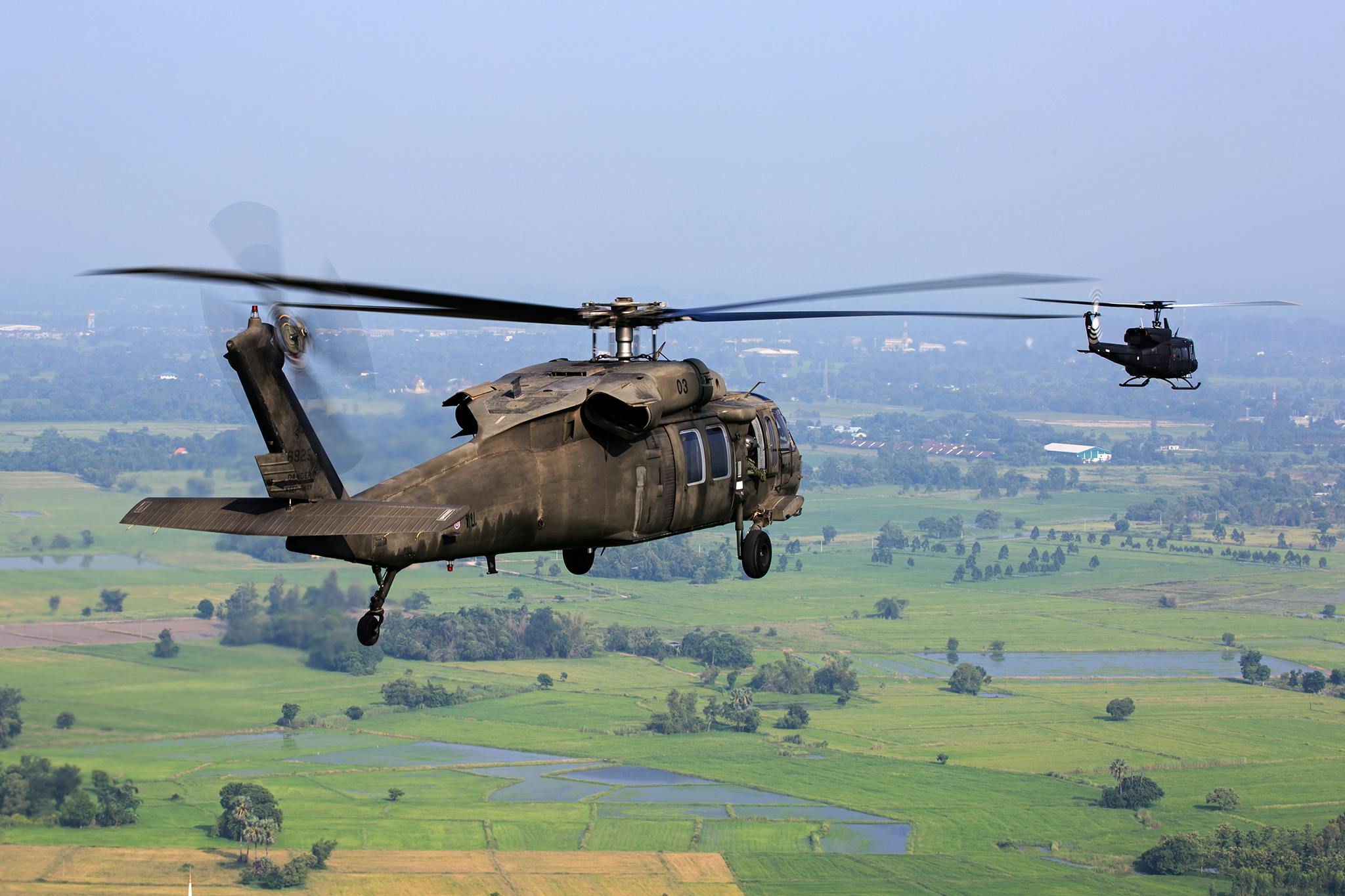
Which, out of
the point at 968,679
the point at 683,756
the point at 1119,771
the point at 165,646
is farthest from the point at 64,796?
the point at 1119,771

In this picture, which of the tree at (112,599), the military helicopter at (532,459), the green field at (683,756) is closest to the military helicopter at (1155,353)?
the military helicopter at (532,459)

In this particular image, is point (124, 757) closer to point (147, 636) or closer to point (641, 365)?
point (147, 636)

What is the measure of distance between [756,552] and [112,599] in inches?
6964

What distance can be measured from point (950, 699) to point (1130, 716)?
23.3m

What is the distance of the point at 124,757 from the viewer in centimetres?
15188

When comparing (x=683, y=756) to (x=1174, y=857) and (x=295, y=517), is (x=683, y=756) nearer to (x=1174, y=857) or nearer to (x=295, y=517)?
(x=1174, y=857)

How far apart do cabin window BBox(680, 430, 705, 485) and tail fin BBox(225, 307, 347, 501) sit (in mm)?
8196

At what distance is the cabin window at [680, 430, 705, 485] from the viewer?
29094 mm

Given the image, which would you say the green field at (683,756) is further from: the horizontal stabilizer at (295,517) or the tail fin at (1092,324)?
the horizontal stabilizer at (295,517)

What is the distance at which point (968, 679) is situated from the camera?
193 meters

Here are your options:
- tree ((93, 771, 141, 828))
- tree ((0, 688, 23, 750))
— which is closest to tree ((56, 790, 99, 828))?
tree ((93, 771, 141, 828))

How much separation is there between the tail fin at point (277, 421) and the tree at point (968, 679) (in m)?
178

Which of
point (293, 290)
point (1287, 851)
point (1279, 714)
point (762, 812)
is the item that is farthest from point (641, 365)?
point (1279, 714)

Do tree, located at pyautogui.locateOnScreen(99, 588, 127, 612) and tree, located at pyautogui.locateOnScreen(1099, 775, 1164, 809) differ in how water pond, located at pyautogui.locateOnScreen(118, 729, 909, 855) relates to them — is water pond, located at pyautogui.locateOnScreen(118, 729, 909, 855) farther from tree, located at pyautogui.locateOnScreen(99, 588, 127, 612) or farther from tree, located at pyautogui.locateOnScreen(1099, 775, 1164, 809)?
tree, located at pyautogui.locateOnScreen(99, 588, 127, 612)
